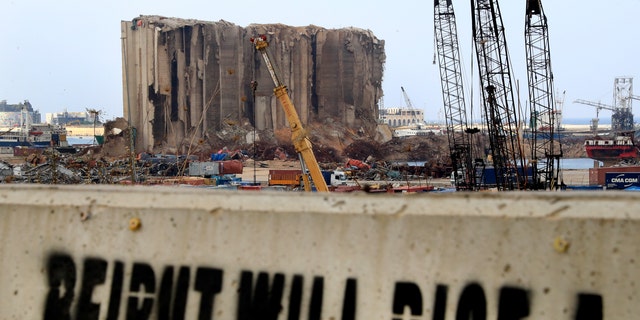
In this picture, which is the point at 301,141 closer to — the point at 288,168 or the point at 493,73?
the point at 493,73

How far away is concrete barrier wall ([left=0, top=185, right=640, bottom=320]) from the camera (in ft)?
15.4

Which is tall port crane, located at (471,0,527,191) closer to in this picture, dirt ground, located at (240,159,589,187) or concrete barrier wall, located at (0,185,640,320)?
dirt ground, located at (240,159,589,187)

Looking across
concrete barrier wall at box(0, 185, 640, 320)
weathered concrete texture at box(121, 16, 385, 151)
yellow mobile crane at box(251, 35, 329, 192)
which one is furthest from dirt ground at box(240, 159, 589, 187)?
concrete barrier wall at box(0, 185, 640, 320)

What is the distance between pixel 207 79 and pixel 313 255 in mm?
93265

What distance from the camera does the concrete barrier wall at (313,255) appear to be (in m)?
4.68

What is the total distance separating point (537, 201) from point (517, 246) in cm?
31

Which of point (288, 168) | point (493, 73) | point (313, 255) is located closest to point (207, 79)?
point (288, 168)

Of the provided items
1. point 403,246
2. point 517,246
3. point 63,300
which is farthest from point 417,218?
point 63,300

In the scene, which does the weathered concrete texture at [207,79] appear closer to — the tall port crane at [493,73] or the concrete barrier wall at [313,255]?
the tall port crane at [493,73]

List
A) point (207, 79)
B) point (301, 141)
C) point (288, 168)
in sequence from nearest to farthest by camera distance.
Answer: point (301, 141), point (288, 168), point (207, 79)

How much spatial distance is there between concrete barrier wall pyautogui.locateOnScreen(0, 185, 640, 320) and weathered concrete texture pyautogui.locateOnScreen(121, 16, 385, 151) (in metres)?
84.6

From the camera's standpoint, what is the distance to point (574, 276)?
15.3ft

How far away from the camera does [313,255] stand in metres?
5.09

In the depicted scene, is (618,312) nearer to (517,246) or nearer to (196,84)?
(517,246)
